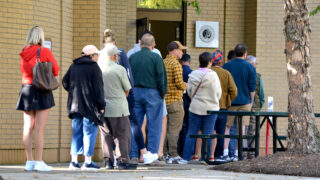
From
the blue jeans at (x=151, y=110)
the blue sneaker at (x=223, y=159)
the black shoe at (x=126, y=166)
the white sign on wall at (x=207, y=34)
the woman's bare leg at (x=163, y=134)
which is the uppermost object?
the white sign on wall at (x=207, y=34)

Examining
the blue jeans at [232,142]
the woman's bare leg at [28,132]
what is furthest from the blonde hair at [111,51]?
the blue jeans at [232,142]

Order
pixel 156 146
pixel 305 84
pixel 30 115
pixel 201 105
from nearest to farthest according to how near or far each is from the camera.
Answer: pixel 30 115 < pixel 305 84 < pixel 156 146 < pixel 201 105

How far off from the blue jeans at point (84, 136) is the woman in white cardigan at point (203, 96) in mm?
2695

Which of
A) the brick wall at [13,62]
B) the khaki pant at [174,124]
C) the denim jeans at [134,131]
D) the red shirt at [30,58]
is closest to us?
the red shirt at [30,58]

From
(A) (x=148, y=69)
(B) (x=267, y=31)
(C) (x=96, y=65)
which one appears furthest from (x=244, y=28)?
(C) (x=96, y=65)

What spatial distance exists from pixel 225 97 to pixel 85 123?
3558mm

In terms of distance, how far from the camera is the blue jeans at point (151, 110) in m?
11.6

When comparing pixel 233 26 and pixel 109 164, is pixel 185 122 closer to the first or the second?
pixel 109 164

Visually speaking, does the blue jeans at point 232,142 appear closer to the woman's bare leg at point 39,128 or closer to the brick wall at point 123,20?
the brick wall at point 123,20

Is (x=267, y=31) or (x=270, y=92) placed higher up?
(x=267, y=31)

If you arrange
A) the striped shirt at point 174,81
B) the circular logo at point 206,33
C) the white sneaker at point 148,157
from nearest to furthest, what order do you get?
the white sneaker at point 148,157 → the striped shirt at point 174,81 → the circular logo at point 206,33

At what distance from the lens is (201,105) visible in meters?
12.8

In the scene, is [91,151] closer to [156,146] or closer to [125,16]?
[156,146]

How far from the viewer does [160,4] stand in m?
17.6
